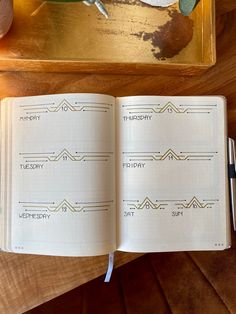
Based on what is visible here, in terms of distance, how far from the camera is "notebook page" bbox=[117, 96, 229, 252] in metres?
0.65

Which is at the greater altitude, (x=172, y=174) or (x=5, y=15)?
(x=5, y=15)

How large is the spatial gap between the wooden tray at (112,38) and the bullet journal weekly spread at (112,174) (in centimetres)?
6

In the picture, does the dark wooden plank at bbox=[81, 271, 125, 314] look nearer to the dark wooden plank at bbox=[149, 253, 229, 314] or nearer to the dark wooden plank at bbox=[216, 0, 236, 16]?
the dark wooden plank at bbox=[149, 253, 229, 314]

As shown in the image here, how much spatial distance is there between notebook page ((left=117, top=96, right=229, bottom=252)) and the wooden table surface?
0.17ft

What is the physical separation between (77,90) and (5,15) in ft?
0.50

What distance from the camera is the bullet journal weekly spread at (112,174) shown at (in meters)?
0.64

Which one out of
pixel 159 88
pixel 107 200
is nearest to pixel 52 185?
pixel 107 200

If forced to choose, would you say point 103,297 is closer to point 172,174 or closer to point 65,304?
point 65,304

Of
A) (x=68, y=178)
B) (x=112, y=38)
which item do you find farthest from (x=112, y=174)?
(x=112, y=38)

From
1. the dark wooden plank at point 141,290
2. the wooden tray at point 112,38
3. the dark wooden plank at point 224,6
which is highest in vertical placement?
the dark wooden plank at point 224,6

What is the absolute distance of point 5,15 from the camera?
619 millimetres

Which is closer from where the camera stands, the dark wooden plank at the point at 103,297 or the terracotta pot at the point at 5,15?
the terracotta pot at the point at 5,15

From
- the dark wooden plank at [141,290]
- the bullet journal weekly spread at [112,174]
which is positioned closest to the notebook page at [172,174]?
the bullet journal weekly spread at [112,174]

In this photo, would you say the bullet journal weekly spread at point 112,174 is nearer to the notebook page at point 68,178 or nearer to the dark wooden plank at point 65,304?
the notebook page at point 68,178
